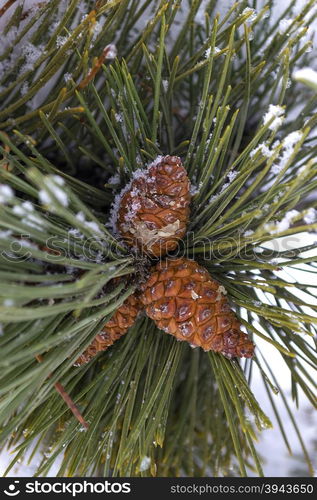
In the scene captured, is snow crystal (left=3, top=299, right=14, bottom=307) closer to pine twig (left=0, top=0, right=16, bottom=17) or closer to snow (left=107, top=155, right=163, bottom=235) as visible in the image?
snow (left=107, top=155, right=163, bottom=235)

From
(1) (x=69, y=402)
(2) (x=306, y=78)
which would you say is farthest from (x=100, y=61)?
(1) (x=69, y=402)

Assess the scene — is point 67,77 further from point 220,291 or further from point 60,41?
point 220,291

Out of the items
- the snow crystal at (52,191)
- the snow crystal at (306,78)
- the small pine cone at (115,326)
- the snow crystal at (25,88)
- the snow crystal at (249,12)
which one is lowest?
the small pine cone at (115,326)

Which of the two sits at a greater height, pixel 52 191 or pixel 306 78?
pixel 306 78

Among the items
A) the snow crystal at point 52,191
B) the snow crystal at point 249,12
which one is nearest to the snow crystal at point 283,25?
the snow crystal at point 249,12

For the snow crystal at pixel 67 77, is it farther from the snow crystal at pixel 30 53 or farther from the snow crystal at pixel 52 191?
the snow crystal at pixel 52 191

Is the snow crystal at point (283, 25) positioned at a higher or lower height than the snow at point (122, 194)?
higher
